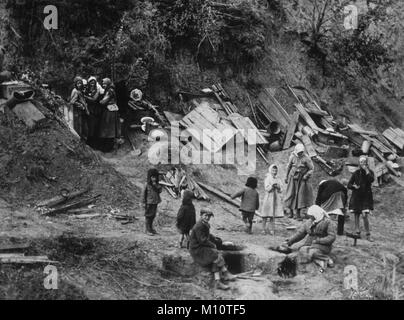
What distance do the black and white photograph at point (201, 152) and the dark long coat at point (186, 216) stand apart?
3 centimetres

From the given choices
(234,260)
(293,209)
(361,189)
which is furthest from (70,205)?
(361,189)

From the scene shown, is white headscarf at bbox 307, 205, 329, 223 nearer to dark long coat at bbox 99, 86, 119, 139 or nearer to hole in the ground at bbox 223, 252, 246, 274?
hole in the ground at bbox 223, 252, 246, 274

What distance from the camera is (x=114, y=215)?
15438 millimetres

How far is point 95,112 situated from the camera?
1797 centimetres

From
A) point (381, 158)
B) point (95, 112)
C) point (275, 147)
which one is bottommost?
point (381, 158)

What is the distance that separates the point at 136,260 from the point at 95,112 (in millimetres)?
5309

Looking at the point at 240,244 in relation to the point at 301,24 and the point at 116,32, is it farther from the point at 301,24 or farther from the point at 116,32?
the point at 301,24

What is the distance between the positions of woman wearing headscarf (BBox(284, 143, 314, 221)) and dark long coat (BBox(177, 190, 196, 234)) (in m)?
3.16

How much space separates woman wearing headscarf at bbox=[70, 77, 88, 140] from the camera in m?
17.6

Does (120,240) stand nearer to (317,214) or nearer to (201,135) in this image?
(317,214)

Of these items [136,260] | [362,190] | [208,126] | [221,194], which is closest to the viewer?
[136,260]

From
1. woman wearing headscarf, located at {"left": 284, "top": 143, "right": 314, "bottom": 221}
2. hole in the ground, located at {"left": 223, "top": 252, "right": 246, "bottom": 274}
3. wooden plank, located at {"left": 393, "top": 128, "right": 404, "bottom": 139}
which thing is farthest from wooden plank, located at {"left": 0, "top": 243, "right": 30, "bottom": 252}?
wooden plank, located at {"left": 393, "top": 128, "right": 404, "bottom": 139}

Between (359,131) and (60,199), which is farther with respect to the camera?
(359,131)

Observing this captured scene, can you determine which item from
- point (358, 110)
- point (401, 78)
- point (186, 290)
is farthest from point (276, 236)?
point (401, 78)
